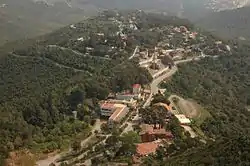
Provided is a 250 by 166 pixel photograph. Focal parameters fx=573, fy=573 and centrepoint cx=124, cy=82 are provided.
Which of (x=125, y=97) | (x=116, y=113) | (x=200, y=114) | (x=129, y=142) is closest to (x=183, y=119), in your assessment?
(x=200, y=114)

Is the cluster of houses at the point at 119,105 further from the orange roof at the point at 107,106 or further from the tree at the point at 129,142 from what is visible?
the tree at the point at 129,142

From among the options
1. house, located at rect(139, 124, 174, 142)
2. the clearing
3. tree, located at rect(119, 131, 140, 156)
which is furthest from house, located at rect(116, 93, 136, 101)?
tree, located at rect(119, 131, 140, 156)

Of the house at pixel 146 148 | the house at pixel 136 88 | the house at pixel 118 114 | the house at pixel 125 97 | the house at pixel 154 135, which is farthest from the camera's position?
the house at pixel 136 88

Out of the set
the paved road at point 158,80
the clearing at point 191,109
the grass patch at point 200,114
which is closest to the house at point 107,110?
the paved road at point 158,80

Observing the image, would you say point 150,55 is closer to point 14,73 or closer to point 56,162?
point 14,73

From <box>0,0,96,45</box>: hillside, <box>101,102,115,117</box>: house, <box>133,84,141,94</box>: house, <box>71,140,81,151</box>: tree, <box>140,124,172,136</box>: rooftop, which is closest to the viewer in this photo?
<box>71,140,81,151</box>: tree

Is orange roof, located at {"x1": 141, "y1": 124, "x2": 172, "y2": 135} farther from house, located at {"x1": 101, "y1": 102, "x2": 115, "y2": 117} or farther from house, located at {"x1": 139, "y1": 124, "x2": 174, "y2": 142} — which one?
house, located at {"x1": 101, "y1": 102, "x2": 115, "y2": 117}

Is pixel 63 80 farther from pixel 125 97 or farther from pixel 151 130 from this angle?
pixel 151 130
